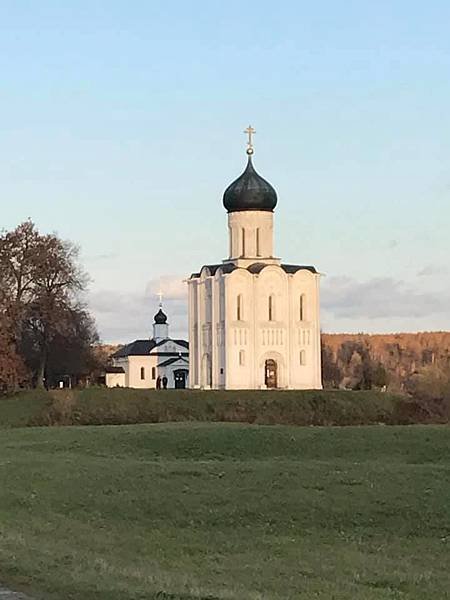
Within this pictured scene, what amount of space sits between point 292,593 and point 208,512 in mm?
9977

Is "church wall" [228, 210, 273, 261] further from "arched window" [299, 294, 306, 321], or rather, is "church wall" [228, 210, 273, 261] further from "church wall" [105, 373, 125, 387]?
"church wall" [105, 373, 125, 387]

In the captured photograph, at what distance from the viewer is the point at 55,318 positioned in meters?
68.5

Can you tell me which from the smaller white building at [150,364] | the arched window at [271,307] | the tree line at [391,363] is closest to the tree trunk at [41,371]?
the arched window at [271,307]

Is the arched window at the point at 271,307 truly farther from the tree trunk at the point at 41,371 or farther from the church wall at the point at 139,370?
the church wall at the point at 139,370

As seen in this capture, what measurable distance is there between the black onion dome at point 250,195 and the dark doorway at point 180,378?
1903 centimetres

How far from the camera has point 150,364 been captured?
102m

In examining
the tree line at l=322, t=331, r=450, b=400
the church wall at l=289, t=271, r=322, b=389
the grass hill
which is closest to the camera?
the grass hill

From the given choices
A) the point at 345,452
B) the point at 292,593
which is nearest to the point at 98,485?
the point at 345,452

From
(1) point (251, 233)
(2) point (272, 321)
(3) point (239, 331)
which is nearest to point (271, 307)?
(2) point (272, 321)

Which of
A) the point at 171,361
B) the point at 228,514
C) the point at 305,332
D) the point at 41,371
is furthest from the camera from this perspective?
the point at 171,361

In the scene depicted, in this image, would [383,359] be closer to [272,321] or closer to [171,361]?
[171,361]

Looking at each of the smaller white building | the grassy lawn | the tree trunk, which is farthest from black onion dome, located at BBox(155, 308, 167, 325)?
the grassy lawn

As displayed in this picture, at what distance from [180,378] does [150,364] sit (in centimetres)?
528

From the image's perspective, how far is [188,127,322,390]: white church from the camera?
82.8 metres
